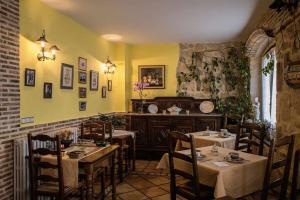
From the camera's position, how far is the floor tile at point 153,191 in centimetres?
397

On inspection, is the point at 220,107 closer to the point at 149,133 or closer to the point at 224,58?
the point at 224,58

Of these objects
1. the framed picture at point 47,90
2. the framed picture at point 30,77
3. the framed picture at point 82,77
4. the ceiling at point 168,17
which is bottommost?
the framed picture at point 47,90

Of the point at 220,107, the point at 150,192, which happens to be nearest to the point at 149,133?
the point at 220,107

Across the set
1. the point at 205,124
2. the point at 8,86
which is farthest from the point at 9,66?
the point at 205,124

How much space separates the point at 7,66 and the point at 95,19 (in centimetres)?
189

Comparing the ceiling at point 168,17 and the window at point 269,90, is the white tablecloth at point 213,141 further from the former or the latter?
the ceiling at point 168,17

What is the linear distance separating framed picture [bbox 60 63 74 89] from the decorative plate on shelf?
3.09m

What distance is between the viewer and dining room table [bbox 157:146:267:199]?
98.2 inches

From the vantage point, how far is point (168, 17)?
14.8 feet

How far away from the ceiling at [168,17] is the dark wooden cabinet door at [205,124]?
181 cm

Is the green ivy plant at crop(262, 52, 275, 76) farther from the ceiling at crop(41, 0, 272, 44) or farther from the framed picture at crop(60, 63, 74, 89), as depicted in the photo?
the framed picture at crop(60, 63, 74, 89)

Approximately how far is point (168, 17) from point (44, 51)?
2028mm

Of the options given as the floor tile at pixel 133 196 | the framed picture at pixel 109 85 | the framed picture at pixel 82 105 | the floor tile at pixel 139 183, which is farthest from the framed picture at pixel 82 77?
the floor tile at pixel 133 196

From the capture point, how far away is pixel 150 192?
13.3 ft
